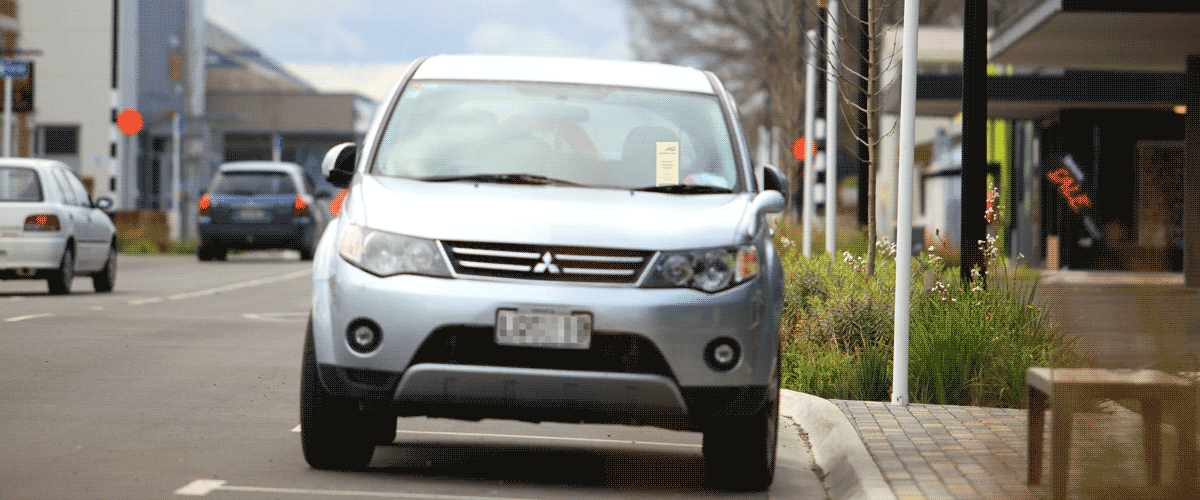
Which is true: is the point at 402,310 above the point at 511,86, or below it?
below

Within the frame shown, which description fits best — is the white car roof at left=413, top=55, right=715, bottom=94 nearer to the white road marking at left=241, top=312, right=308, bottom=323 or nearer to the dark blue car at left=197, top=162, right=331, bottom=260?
the white road marking at left=241, top=312, right=308, bottom=323

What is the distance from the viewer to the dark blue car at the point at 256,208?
94.8 ft

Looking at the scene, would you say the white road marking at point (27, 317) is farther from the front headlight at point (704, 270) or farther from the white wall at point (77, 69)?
the white wall at point (77, 69)

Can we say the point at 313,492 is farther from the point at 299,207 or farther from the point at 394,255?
the point at 299,207

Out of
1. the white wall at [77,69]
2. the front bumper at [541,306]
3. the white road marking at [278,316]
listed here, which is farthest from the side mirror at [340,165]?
the white wall at [77,69]

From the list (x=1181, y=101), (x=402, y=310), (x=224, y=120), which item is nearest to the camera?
(x=402, y=310)

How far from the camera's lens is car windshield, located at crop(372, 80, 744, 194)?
6.62 m

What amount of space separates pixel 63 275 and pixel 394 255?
43.3 feet

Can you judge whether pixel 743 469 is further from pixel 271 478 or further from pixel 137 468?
pixel 137 468

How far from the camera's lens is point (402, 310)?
579 centimetres

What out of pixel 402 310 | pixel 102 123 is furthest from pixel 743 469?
pixel 102 123

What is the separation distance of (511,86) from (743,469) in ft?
6.53

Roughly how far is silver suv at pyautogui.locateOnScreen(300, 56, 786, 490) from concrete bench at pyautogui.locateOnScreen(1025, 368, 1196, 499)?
39.7 inches

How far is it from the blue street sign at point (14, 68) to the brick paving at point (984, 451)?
27583 millimetres
